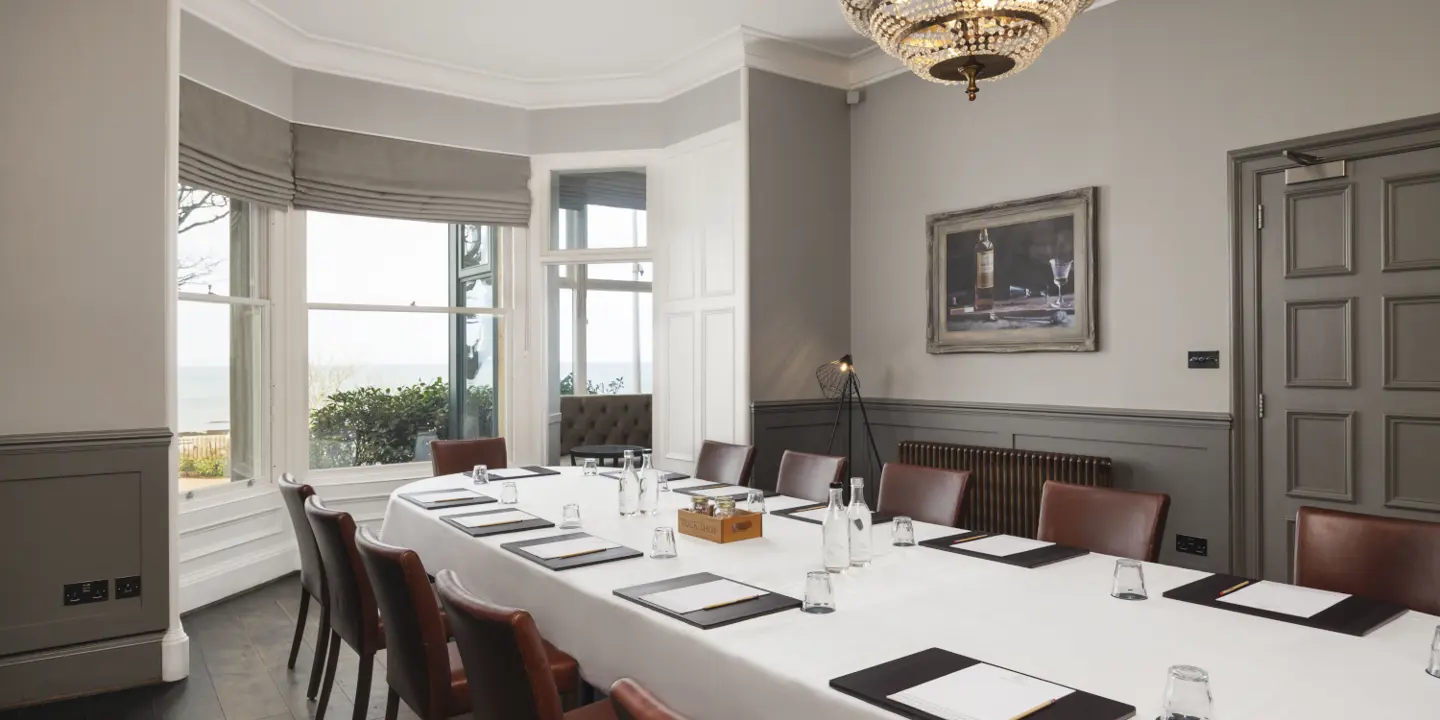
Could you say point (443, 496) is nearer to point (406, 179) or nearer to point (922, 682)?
point (922, 682)

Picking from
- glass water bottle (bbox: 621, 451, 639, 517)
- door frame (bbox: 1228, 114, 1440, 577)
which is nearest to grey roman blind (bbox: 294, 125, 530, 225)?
glass water bottle (bbox: 621, 451, 639, 517)

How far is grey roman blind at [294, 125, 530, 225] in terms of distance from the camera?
5281mm

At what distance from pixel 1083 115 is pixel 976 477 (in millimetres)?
1965

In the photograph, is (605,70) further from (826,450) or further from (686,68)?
(826,450)

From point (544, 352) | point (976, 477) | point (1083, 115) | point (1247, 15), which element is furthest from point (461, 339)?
point (1247, 15)

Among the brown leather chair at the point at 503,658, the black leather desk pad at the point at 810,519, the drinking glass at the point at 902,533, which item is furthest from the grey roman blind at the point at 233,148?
the drinking glass at the point at 902,533

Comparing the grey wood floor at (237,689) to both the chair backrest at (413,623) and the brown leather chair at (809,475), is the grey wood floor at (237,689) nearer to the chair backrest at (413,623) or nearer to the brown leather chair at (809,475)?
the chair backrest at (413,623)

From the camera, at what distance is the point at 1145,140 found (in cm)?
421

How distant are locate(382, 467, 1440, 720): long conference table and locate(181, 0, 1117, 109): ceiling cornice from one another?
3.63 m

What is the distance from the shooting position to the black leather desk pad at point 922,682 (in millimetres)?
1275

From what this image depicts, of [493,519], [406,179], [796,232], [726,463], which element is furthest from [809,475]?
[406,179]

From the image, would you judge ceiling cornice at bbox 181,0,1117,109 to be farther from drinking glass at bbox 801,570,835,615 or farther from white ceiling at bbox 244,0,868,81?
drinking glass at bbox 801,570,835,615

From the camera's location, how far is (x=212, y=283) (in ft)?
15.6

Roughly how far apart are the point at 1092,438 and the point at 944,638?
313 cm
